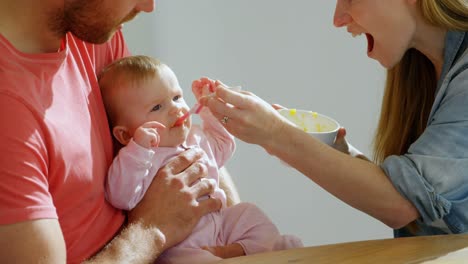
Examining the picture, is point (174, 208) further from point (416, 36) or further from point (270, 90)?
point (270, 90)

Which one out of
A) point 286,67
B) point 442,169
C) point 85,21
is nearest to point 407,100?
point 442,169

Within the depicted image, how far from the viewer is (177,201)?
1.60 metres

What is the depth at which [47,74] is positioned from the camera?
4.67 ft

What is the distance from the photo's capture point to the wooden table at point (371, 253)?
1.38 metres

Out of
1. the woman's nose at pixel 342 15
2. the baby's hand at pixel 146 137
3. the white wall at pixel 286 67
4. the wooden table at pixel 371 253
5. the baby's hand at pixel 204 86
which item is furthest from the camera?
the white wall at pixel 286 67

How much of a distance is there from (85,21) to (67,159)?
29 centimetres

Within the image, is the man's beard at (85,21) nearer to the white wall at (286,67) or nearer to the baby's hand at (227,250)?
the baby's hand at (227,250)

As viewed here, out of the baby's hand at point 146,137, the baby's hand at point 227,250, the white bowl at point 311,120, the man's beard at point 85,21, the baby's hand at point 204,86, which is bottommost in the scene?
the baby's hand at point 227,250

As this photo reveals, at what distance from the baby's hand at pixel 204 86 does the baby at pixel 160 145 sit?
89 millimetres

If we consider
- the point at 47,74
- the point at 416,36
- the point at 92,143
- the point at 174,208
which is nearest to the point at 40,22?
the point at 47,74

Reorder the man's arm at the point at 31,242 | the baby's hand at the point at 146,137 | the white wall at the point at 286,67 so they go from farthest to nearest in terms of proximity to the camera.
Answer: the white wall at the point at 286,67, the baby's hand at the point at 146,137, the man's arm at the point at 31,242

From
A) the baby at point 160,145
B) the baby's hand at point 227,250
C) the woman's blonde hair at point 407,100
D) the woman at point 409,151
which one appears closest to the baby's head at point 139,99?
the baby at point 160,145

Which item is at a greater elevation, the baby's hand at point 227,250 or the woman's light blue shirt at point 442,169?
the woman's light blue shirt at point 442,169

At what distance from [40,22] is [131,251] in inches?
→ 19.2
